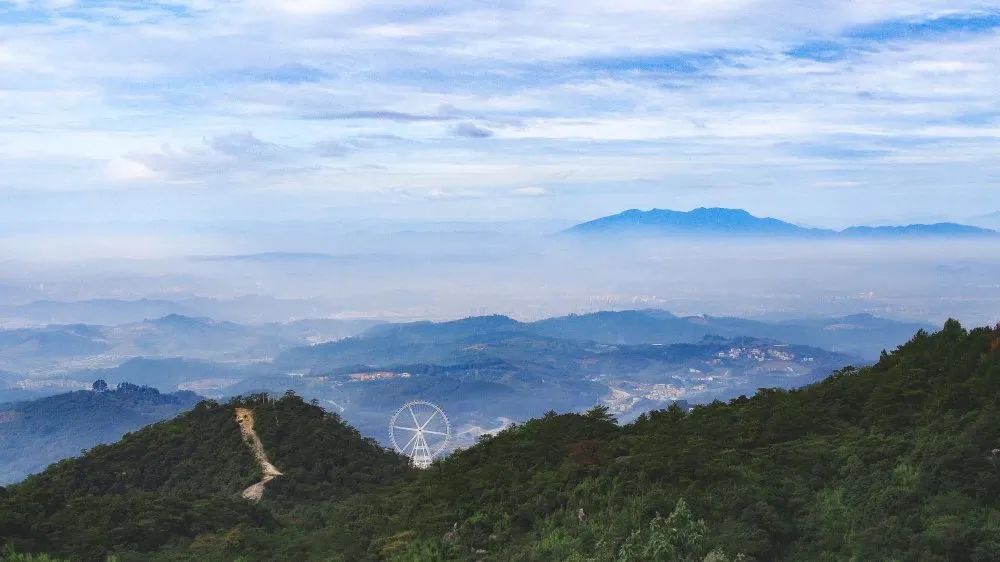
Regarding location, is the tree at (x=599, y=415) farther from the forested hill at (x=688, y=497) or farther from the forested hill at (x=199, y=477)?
the forested hill at (x=199, y=477)

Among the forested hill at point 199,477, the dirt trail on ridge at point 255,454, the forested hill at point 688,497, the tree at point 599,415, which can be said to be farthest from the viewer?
the dirt trail on ridge at point 255,454

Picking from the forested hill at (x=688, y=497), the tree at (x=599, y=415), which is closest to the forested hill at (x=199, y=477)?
the forested hill at (x=688, y=497)

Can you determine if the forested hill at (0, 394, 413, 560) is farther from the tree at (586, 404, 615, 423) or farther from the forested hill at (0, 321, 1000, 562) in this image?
the tree at (586, 404, 615, 423)

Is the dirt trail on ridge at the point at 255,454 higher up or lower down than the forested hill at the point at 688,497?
lower down

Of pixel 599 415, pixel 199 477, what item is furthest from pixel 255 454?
pixel 599 415

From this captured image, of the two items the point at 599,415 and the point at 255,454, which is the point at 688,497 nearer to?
the point at 599,415

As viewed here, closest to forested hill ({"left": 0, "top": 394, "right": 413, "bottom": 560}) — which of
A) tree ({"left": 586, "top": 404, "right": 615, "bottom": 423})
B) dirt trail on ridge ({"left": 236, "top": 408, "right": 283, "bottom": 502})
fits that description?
dirt trail on ridge ({"left": 236, "top": 408, "right": 283, "bottom": 502})
